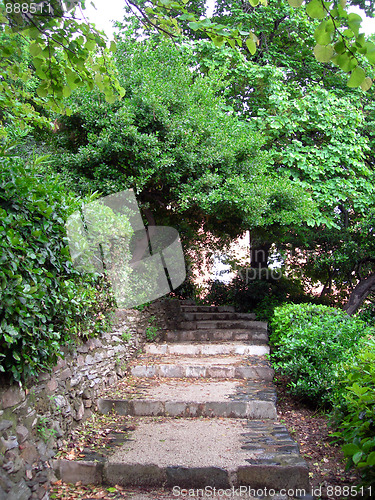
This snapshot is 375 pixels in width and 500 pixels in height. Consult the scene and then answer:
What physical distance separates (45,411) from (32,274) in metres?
1.15

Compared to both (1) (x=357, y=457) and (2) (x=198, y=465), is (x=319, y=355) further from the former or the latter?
(1) (x=357, y=457)

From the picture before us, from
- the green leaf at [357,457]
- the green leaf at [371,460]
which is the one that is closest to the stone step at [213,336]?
the green leaf at [357,457]

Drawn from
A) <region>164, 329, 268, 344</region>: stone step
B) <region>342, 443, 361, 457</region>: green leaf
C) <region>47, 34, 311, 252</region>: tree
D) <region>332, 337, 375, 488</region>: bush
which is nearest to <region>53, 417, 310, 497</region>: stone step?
<region>332, 337, 375, 488</region>: bush

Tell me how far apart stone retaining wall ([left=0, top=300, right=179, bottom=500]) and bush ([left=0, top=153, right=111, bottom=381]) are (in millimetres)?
249

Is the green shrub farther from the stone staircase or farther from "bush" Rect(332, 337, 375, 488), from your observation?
"bush" Rect(332, 337, 375, 488)

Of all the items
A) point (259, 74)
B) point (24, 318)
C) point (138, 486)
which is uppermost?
point (259, 74)

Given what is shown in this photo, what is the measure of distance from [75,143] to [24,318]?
5.01 metres

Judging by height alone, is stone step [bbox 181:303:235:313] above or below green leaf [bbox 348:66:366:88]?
below

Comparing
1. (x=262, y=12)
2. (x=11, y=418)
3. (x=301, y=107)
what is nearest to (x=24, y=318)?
(x=11, y=418)

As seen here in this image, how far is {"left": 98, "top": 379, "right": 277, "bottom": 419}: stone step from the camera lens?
3.94 metres

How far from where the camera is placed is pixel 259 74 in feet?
25.9

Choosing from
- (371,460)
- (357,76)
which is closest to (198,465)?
(371,460)

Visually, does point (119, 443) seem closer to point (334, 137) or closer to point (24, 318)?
point (24, 318)

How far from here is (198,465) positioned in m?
2.83
